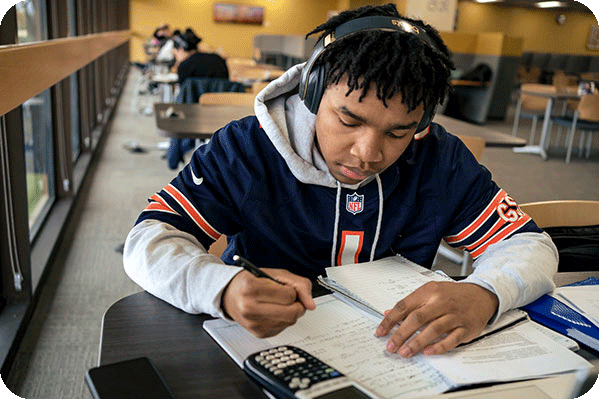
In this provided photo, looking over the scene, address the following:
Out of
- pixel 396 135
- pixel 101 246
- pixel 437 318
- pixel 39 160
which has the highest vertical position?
pixel 396 135

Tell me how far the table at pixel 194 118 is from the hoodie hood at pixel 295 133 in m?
1.45

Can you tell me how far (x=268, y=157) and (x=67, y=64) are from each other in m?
1.85

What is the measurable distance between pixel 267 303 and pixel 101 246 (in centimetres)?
240

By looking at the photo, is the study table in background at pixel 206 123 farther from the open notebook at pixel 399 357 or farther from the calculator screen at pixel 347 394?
the calculator screen at pixel 347 394

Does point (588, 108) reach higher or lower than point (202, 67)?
lower

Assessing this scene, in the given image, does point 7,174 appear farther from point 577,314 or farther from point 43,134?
point 577,314

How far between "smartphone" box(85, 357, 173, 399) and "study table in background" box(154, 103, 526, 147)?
6.31 ft

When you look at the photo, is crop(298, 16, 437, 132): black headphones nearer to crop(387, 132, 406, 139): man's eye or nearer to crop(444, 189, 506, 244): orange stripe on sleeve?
crop(387, 132, 406, 139): man's eye

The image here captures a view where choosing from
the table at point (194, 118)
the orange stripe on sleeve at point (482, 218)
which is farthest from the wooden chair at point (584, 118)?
the orange stripe on sleeve at point (482, 218)

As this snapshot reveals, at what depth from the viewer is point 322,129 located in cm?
94

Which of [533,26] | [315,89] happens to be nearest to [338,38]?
[315,89]

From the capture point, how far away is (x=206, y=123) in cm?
272

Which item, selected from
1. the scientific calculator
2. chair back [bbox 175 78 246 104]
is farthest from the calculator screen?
chair back [bbox 175 78 246 104]

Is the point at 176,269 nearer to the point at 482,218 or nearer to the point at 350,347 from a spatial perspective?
the point at 350,347
